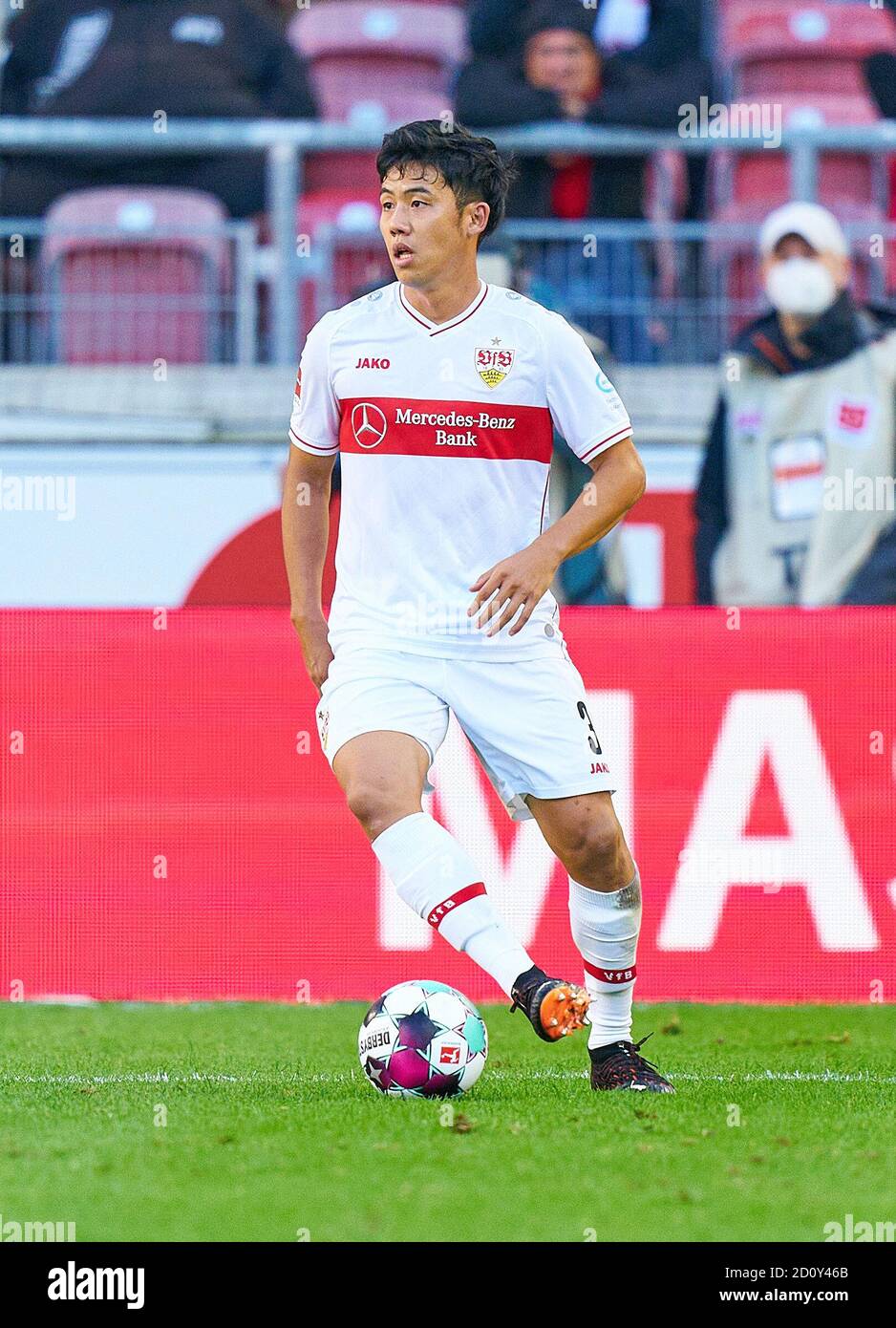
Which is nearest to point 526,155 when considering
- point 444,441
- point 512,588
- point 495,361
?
point 495,361

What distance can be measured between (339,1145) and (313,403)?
6.17ft

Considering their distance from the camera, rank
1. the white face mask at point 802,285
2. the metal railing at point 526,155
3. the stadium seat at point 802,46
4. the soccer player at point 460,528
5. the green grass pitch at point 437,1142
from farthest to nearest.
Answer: the stadium seat at point 802,46, the metal railing at point 526,155, the white face mask at point 802,285, the soccer player at point 460,528, the green grass pitch at point 437,1142

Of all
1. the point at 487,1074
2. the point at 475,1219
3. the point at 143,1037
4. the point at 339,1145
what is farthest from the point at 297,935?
the point at 475,1219

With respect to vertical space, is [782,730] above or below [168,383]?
below

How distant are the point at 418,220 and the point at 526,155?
19.6 feet

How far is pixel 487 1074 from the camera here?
5629 millimetres

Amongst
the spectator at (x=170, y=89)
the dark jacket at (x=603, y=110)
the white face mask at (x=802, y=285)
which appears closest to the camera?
the white face mask at (x=802, y=285)

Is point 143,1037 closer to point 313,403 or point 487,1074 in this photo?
point 487,1074

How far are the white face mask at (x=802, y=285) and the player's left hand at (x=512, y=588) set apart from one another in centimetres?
473

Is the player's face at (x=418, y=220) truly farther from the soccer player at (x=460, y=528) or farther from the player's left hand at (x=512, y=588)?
the player's left hand at (x=512, y=588)

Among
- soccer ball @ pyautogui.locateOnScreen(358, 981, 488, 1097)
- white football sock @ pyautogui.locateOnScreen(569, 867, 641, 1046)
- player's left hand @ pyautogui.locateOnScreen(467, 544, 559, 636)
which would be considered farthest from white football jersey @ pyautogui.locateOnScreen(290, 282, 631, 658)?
soccer ball @ pyautogui.locateOnScreen(358, 981, 488, 1097)

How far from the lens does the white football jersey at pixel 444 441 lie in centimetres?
504

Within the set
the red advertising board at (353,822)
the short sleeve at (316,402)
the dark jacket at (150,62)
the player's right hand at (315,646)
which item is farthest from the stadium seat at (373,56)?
the player's right hand at (315,646)

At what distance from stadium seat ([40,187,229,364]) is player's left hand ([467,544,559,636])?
601cm
